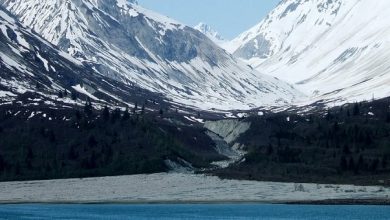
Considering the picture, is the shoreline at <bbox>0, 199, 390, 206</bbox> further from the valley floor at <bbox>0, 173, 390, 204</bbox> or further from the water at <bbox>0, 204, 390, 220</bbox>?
the water at <bbox>0, 204, 390, 220</bbox>

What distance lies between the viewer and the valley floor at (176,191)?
142125mm

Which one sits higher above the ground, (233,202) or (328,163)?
(328,163)

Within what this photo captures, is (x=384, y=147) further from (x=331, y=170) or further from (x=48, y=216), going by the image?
(x=48, y=216)

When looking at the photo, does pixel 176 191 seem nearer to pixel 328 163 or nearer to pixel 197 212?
pixel 197 212

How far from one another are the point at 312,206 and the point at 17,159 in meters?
77.0

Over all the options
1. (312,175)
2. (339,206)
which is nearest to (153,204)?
(339,206)

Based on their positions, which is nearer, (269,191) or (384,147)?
(269,191)

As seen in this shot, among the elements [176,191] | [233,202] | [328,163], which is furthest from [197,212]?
[328,163]

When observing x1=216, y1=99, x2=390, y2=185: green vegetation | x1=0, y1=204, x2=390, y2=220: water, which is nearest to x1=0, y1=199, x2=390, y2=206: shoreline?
x1=0, y1=204, x2=390, y2=220: water

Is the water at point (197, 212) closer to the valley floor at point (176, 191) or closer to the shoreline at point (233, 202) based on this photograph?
the shoreline at point (233, 202)

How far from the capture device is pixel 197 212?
126 meters

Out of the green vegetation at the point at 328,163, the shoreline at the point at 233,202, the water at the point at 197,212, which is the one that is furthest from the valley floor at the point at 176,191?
the green vegetation at the point at 328,163

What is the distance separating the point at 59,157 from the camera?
18912 centimetres

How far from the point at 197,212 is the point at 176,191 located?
2963 centimetres
